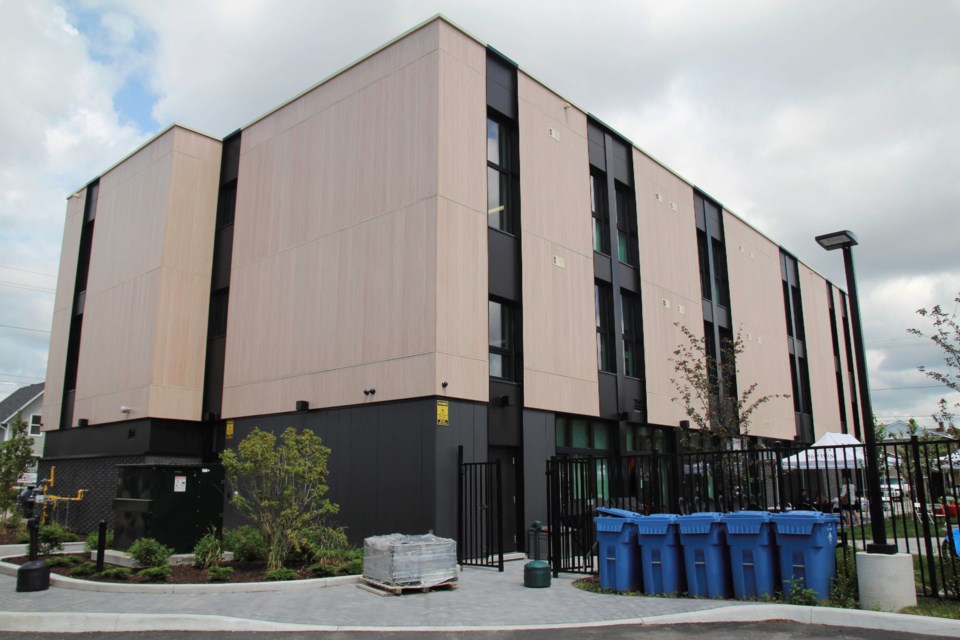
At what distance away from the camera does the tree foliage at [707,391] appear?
66.7 ft

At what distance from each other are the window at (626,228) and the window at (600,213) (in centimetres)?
101

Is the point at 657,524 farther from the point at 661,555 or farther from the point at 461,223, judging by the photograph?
the point at 461,223

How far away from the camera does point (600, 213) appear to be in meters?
22.1

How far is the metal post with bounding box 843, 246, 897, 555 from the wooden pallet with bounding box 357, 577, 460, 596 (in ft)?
19.9

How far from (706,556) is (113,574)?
9.30m

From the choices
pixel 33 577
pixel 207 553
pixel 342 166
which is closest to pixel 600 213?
pixel 342 166

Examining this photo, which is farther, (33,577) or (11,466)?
(11,466)

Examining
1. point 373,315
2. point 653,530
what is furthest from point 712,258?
point 653,530

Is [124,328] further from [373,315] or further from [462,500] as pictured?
[462,500]

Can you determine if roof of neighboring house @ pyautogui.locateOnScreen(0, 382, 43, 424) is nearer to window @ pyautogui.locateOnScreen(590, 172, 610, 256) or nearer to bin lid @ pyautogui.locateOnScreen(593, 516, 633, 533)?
window @ pyautogui.locateOnScreen(590, 172, 610, 256)

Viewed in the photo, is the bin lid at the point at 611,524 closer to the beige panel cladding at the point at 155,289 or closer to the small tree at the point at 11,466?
the beige panel cladding at the point at 155,289

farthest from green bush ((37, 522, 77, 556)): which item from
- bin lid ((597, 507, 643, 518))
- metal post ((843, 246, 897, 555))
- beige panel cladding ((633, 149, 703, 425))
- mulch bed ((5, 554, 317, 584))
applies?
beige panel cladding ((633, 149, 703, 425))

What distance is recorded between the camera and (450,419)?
15.2m

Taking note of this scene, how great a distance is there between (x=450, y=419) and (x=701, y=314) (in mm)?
13663
